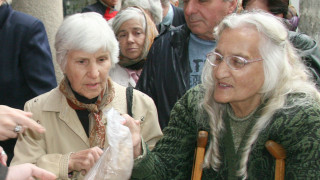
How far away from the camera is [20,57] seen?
3080 mm

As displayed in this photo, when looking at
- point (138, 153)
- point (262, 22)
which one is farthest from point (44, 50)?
point (262, 22)

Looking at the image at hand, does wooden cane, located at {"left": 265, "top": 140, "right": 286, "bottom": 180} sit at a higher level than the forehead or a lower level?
lower

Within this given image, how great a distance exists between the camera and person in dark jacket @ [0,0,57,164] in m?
3.04

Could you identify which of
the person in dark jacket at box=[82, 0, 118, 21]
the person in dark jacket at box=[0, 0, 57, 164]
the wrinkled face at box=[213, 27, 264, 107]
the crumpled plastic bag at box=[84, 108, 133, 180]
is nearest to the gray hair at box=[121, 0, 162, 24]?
the person in dark jacket at box=[82, 0, 118, 21]

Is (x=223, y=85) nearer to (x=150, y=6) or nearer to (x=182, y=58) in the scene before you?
(x=182, y=58)

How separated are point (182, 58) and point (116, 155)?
122cm

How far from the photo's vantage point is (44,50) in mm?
3076

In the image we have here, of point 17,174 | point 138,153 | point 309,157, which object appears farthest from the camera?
point 138,153

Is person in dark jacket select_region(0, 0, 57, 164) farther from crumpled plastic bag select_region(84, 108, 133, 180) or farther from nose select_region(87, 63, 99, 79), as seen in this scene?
crumpled plastic bag select_region(84, 108, 133, 180)

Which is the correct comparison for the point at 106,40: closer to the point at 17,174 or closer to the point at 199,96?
the point at 199,96

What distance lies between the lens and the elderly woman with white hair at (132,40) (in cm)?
404

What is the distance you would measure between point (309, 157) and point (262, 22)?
76 centimetres

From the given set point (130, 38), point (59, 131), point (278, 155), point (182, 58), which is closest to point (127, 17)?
point (130, 38)

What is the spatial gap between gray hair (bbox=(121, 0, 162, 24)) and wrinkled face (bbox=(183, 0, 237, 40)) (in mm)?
1077
